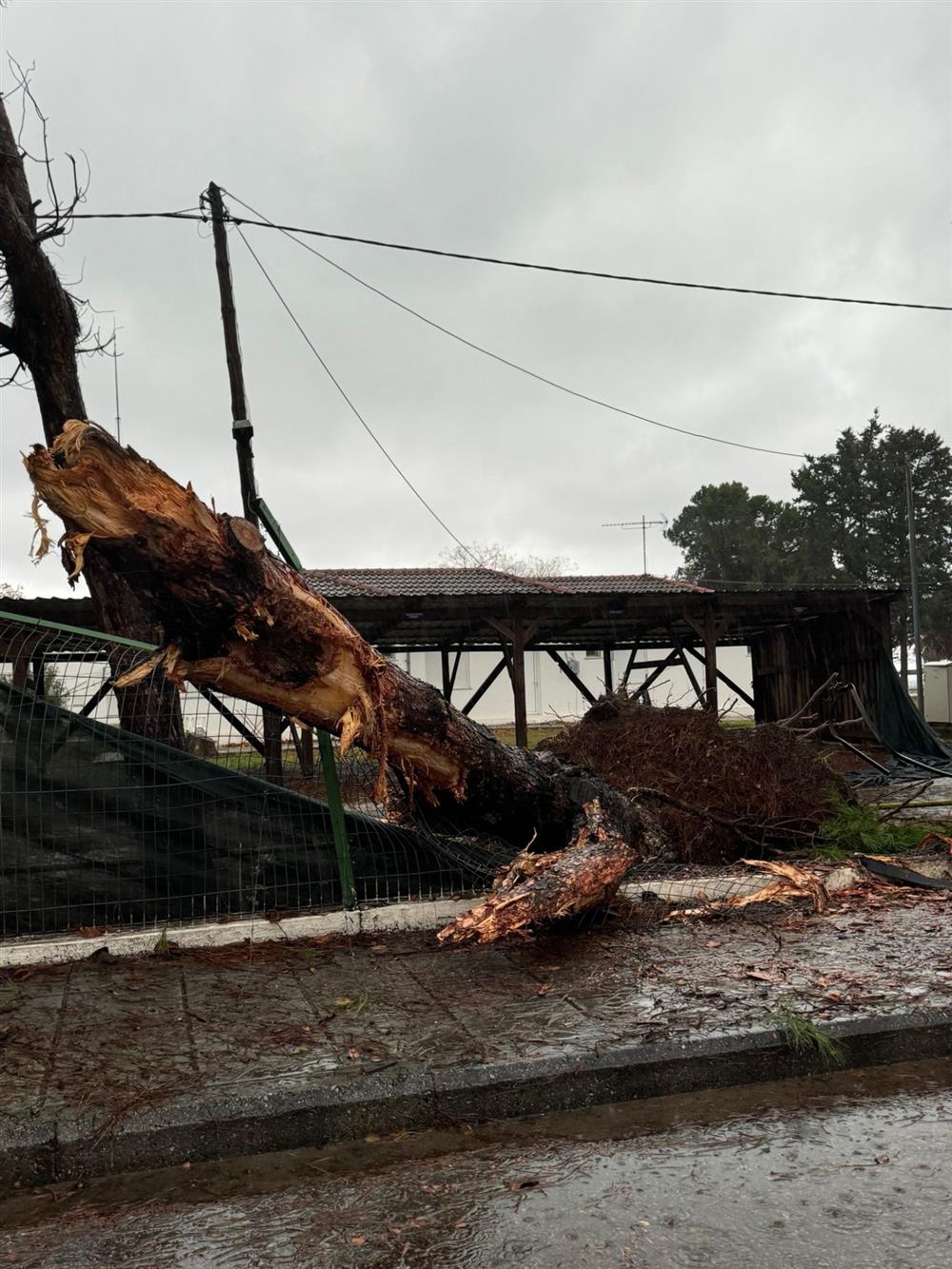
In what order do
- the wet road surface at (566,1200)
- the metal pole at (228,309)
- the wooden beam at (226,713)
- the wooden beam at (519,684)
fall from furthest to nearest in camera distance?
the wooden beam at (519,684) < the metal pole at (228,309) < the wooden beam at (226,713) < the wet road surface at (566,1200)

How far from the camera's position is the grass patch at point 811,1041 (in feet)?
13.0

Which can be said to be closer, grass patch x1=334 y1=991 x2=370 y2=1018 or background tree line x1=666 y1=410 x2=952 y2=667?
grass patch x1=334 y1=991 x2=370 y2=1018

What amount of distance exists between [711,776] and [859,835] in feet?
4.18

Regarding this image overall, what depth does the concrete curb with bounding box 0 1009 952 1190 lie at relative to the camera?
3.23 metres

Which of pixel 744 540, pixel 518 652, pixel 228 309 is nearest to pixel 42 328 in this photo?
pixel 228 309

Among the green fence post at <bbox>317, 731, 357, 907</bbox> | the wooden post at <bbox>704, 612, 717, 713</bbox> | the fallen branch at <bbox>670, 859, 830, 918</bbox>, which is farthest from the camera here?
the wooden post at <bbox>704, 612, 717, 713</bbox>

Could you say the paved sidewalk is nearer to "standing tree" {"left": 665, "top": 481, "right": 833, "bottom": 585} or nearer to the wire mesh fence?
the wire mesh fence

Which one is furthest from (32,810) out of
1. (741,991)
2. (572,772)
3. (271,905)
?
(741,991)

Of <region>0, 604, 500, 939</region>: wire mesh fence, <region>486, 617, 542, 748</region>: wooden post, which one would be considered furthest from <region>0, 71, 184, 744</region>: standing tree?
<region>486, 617, 542, 748</region>: wooden post

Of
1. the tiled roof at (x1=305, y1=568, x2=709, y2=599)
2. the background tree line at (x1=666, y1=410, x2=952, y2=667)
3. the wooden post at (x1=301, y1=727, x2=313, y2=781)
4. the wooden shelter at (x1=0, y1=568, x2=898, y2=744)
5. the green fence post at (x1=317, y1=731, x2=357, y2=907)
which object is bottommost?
the green fence post at (x1=317, y1=731, x2=357, y2=907)

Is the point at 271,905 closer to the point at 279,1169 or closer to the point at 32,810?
the point at 32,810

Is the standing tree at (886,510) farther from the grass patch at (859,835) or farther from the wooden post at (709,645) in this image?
the grass patch at (859,835)

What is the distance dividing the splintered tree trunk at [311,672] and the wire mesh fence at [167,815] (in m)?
0.39

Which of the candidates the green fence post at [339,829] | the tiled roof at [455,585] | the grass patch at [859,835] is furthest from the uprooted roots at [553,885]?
the tiled roof at [455,585]
